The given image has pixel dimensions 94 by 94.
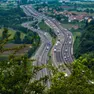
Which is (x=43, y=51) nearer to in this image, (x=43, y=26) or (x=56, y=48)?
(x=56, y=48)

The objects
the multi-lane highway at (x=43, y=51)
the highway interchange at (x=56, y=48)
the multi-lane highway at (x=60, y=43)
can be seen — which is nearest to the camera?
the multi-lane highway at (x=43, y=51)

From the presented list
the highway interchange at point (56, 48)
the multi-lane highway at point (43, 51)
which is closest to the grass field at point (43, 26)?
the highway interchange at point (56, 48)

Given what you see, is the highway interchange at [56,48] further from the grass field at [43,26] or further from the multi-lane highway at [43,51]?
the grass field at [43,26]

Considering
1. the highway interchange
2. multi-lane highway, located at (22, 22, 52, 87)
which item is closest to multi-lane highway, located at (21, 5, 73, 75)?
the highway interchange

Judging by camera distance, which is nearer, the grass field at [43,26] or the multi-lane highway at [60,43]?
the multi-lane highway at [60,43]

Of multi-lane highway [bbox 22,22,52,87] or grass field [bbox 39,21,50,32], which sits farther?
grass field [bbox 39,21,50,32]

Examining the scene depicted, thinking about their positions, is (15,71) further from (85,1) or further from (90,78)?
(85,1)

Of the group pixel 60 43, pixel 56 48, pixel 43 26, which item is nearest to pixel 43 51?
pixel 56 48

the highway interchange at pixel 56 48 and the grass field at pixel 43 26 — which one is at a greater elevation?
the highway interchange at pixel 56 48

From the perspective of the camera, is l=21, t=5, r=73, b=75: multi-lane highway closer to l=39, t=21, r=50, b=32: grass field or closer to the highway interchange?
the highway interchange

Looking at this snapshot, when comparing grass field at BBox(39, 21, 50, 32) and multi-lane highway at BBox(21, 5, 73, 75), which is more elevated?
multi-lane highway at BBox(21, 5, 73, 75)

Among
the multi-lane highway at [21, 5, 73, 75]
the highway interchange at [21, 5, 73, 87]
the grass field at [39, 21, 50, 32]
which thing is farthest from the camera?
the grass field at [39, 21, 50, 32]
